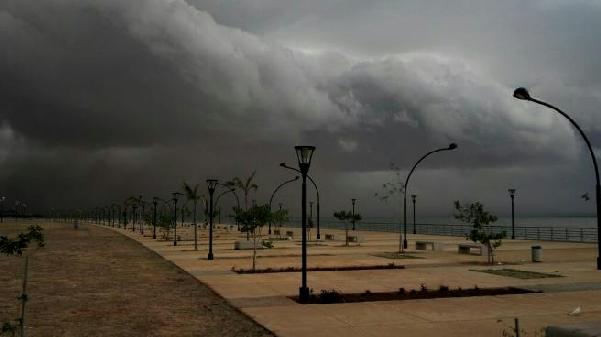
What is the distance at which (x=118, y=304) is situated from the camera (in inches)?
598

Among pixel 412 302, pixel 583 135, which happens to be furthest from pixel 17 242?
pixel 583 135

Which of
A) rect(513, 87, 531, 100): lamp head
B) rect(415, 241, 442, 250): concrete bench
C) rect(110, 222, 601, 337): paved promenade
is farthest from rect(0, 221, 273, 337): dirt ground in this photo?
rect(415, 241, 442, 250): concrete bench

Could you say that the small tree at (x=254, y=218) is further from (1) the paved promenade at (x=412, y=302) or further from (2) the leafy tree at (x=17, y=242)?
(2) the leafy tree at (x=17, y=242)

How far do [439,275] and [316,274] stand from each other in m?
4.58

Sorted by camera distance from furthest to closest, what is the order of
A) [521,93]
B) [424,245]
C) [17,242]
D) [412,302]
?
[424,245] → [521,93] → [412,302] → [17,242]

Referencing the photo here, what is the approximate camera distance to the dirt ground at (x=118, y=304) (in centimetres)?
1196

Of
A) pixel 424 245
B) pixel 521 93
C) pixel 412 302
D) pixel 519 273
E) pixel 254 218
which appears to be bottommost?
pixel 424 245

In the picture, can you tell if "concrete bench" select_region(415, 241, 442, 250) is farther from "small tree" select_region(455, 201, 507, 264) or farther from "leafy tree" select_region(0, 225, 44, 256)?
"leafy tree" select_region(0, 225, 44, 256)

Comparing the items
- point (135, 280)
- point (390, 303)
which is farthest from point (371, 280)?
point (135, 280)

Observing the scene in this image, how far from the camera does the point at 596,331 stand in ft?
26.5

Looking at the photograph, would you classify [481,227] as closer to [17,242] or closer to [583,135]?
[583,135]

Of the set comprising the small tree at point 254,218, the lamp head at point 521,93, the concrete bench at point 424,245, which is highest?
the lamp head at point 521,93

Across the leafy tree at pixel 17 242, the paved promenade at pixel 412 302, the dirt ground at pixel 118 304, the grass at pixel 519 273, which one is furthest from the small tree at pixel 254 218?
the leafy tree at pixel 17 242

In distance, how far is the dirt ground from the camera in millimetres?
11961
